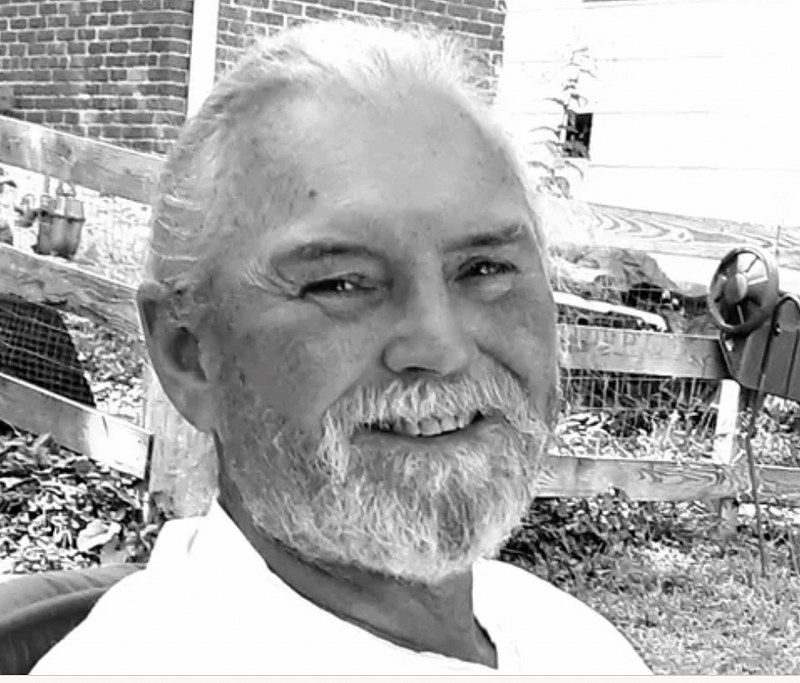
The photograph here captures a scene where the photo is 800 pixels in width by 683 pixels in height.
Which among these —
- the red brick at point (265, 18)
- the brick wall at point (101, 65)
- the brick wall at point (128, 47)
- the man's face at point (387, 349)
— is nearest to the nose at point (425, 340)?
the man's face at point (387, 349)

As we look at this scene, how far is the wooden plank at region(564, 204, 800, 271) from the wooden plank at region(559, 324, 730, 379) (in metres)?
0.31

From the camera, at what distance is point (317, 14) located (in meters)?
7.40

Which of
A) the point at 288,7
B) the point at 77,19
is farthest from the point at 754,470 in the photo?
the point at 77,19

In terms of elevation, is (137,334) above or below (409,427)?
below

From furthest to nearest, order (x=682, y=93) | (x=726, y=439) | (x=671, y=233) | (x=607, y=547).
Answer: (x=682, y=93) → (x=726, y=439) → (x=671, y=233) → (x=607, y=547)

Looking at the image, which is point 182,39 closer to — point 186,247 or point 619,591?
point 619,591

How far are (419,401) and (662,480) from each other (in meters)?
3.41

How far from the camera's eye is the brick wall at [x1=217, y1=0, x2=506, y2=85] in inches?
281

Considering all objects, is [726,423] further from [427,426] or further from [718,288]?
[427,426]

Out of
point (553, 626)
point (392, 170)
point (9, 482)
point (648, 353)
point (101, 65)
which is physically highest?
point (392, 170)

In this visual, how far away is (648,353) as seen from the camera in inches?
177

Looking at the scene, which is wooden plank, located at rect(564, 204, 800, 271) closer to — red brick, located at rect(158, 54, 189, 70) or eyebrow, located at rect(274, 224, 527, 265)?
red brick, located at rect(158, 54, 189, 70)

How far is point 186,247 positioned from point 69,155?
3203 millimetres

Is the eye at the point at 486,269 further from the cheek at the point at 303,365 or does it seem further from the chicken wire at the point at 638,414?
the chicken wire at the point at 638,414
